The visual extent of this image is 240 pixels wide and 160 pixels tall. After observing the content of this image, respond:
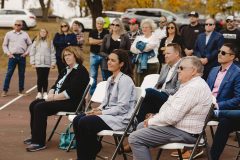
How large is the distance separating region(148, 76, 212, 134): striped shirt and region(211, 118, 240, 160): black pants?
2.06ft

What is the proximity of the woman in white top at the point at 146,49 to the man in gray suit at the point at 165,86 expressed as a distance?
268 cm

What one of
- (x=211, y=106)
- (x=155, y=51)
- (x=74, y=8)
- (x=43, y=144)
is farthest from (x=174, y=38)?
(x=74, y=8)

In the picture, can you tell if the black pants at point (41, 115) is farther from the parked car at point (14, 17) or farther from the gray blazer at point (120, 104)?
the parked car at point (14, 17)

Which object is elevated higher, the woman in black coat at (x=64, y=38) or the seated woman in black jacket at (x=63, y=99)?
the woman in black coat at (x=64, y=38)

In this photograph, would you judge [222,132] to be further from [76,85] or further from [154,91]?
[76,85]

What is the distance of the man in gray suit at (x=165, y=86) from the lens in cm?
760

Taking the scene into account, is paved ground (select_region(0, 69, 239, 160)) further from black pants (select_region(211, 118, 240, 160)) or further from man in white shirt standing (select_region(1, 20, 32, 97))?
man in white shirt standing (select_region(1, 20, 32, 97))

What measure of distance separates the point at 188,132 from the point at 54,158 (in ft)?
7.18

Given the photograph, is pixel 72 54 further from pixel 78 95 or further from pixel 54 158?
A: pixel 54 158

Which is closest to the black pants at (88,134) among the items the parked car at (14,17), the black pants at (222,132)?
the black pants at (222,132)

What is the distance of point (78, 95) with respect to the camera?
835 cm

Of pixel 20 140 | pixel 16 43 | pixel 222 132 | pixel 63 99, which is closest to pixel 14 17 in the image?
pixel 16 43

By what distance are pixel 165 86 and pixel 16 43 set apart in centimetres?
670

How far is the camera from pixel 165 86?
7945 millimetres
